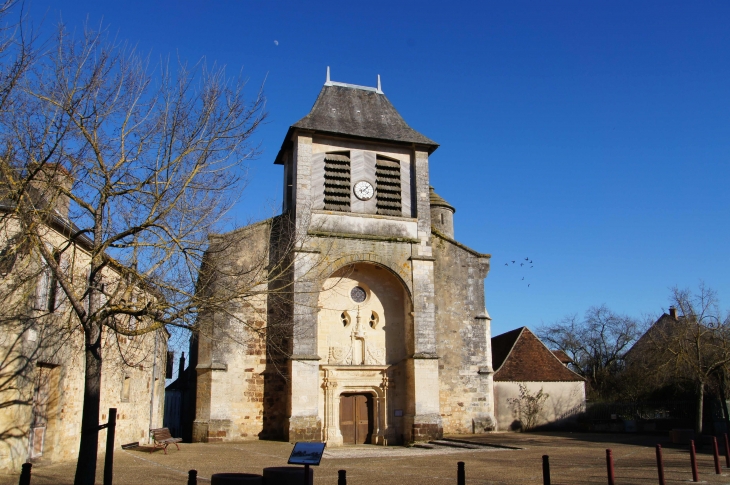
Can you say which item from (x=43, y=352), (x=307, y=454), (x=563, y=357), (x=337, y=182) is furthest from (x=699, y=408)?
(x=563, y=357)

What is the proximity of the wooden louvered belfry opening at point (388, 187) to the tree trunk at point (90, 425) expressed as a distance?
12.8 metres

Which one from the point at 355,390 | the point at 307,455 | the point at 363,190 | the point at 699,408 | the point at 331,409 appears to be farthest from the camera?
the point at 363,190

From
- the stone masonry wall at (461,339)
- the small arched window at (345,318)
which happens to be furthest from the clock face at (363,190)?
the small arched window at (345,318)

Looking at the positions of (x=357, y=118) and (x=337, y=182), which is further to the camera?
(x=357, y=118)

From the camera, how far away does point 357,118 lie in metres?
21.0

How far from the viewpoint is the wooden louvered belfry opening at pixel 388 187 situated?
19875 millimetres

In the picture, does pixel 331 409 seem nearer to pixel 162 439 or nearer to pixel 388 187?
pixel 162 439

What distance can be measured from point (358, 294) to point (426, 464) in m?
8.03

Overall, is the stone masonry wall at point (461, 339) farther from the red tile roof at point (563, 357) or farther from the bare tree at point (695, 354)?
the red tile roof at point (563, 357)

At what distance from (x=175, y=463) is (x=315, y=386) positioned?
5.48 m

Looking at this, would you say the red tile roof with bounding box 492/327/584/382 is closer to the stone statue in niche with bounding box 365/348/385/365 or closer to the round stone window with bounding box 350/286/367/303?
the stone statue in niche with bounding box 365/348/385/365

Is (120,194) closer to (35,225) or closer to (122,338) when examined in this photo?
(35,225)

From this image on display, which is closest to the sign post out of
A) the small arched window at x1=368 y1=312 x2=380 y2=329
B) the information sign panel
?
the information sign panel

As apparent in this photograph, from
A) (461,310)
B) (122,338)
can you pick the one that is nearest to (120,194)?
(122,338)
